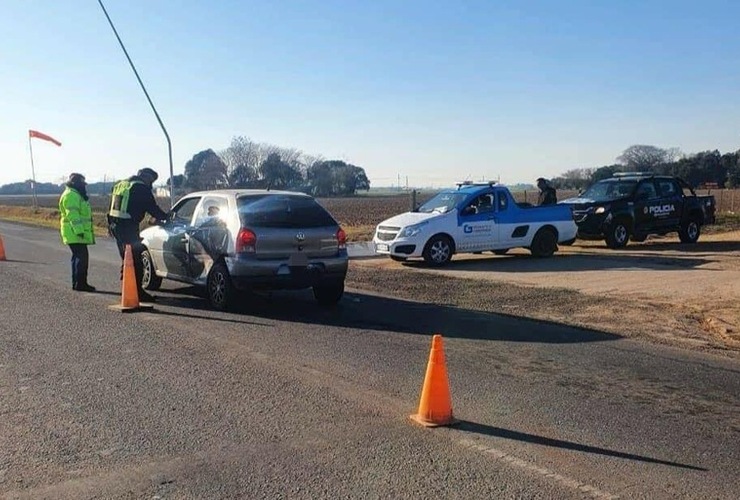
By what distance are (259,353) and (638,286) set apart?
25.7 ft

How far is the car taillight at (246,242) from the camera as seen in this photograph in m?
10.0

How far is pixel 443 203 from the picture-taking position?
57.9 ft

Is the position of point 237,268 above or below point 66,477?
above

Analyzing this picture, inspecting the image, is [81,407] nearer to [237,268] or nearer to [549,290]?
[237,268]

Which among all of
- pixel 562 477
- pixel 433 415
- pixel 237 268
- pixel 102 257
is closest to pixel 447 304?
pixel 237 268

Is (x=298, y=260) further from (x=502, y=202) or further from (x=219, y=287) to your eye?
(x=502, y=202)

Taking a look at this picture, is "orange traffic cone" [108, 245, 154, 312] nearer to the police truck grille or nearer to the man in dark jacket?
the police truck grille

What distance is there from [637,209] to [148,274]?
13832 mm

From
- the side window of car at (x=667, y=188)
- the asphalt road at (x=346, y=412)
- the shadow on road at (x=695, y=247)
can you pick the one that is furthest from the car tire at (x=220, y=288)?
the side window of car at (x=667, y=188)

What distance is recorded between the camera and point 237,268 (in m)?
10.0

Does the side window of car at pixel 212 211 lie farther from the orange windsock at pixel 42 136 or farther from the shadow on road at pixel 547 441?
the orange windsock at pixel 42 136

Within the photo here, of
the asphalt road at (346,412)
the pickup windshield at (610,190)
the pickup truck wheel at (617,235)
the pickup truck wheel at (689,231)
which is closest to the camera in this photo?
the asphalt road at (346,412)

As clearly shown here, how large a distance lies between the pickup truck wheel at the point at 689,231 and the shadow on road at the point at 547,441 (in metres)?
18.5

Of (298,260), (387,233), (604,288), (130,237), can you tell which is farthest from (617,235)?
(130,237)
